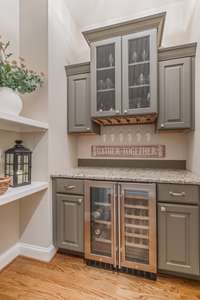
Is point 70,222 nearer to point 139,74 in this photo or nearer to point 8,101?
point 8,101

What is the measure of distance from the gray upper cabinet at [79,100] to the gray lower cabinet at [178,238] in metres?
1.24

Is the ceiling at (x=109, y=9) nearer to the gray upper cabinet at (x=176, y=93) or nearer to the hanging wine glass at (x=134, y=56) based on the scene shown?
the hanging wine glass at (x=134, y=56)

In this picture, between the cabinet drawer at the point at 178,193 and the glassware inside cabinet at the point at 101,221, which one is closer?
the cabinet drawer at the point at 178,193

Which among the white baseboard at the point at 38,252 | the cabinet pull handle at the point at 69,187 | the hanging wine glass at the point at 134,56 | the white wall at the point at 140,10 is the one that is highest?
the white wall at the point at 140,10

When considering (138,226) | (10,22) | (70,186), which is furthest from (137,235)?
(10,22)

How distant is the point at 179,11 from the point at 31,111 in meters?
2.14

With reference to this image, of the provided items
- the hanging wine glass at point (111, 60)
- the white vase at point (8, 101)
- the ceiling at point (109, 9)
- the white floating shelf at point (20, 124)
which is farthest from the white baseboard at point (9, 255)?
the ceiling at point (109, 9)

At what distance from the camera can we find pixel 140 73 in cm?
194

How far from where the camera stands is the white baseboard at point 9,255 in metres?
1.77

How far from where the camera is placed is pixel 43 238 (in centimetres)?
191

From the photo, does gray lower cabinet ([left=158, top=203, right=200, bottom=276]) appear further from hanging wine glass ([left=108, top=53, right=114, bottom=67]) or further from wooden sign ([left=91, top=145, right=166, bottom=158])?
hanging wine glass ([left=108, top=53, right=114, bottom=67])

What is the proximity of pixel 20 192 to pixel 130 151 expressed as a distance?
1405mm

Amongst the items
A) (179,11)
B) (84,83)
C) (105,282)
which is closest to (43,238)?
(105,282)

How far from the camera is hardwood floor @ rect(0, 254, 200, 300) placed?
1433 mm
